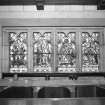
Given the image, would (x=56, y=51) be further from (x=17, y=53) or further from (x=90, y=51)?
(x=17, y=53)

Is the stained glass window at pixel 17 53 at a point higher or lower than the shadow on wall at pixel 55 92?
higher

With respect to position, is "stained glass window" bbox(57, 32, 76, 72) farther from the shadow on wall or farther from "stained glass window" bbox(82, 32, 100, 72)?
the shadow on wall

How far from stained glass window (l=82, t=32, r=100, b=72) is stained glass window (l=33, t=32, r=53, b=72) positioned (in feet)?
3.28

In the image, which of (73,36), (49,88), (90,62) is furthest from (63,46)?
(49,88)

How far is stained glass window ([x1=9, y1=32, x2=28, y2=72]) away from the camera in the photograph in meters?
6.14

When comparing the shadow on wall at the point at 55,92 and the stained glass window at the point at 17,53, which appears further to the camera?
the stained glass window at the point at 17,53

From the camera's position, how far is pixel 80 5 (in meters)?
6.17

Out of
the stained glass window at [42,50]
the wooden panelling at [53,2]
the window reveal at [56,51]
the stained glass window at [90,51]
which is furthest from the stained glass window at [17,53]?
the stained glass window at [90,51]

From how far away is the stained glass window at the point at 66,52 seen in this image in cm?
618

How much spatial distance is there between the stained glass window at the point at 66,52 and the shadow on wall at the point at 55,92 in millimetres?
3261

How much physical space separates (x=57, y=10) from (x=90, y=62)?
5.90 feet

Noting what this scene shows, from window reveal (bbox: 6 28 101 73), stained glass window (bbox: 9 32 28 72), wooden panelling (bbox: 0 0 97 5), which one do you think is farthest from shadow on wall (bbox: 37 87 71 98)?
wooden panelling (bbox: 0 0 97 5)

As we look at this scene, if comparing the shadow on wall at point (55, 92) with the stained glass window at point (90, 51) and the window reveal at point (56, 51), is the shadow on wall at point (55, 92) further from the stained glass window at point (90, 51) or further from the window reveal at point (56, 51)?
the stained glass window at point (90, 51)

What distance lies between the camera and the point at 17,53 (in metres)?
6.16
